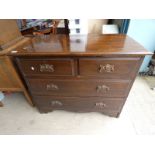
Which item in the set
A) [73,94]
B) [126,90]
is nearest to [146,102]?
[126,90]

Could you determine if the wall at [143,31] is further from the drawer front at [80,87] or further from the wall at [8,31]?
the wall at [8,31]

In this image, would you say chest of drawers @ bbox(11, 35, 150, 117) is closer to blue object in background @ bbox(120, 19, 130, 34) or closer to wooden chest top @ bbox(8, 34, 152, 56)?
wooden chest top @ bbox(8, 34, 152, 56)

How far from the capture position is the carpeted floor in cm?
129

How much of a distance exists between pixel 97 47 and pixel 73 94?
52 centimetres

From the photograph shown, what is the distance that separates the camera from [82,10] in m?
0.90

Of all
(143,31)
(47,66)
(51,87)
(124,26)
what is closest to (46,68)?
(47,66)

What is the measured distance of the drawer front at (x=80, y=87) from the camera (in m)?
1.05

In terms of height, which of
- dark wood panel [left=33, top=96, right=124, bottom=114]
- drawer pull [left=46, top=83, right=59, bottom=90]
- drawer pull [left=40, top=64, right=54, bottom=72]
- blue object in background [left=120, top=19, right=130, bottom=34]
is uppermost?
blue object in background [left=120, top=19, right=130, bottom=34]

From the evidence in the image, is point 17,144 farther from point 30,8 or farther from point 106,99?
point 30,8

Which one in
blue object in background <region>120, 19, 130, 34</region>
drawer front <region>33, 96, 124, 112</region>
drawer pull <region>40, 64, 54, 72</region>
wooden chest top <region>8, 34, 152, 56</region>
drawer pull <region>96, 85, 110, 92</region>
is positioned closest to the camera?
wooden chest top <region>8, 34, 152, 56</region>

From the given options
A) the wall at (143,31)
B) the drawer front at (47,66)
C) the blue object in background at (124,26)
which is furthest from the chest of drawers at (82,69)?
the wall at (143,31)

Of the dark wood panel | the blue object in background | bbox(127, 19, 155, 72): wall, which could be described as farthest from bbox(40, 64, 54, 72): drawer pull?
bbox(127, 19, 155, 72): wall

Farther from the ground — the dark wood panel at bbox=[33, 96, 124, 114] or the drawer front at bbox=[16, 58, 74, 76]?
the drawer front at bbox=[16, 58, 74, 76]

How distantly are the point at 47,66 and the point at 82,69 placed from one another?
0.29 meters
